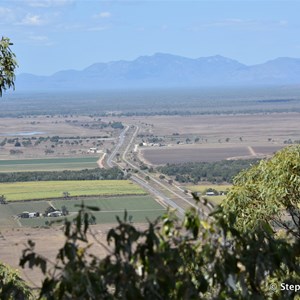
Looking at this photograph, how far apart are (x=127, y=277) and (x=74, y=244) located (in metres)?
0.34

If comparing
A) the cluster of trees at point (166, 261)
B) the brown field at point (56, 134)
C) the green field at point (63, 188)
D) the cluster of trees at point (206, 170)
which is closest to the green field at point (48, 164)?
the brown field at point (56, 134)

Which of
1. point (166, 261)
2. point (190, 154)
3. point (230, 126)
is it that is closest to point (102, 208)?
point (166, 261)

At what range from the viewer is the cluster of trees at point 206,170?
5759cm

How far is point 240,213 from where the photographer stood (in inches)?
325

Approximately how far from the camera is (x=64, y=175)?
197 feet

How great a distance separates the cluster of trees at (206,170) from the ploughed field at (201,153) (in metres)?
3.57

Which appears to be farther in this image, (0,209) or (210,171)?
(210,171)

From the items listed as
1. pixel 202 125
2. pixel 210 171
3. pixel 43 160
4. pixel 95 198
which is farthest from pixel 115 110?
pixel 95 198

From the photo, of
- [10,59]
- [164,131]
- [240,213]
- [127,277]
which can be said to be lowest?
[164,131]

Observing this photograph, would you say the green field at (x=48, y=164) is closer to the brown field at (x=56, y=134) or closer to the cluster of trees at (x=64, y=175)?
the brown field at (x=56, y=134)

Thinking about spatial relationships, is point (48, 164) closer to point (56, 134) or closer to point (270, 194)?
point (56, 134)

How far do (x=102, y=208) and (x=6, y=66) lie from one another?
31657 mm

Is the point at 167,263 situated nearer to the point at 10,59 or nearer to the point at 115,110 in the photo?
the point at 10,59

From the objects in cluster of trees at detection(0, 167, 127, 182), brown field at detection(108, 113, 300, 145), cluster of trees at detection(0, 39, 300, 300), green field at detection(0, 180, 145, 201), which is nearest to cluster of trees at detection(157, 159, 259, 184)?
cluster of trees at detection(0, 167, 127, 182)
